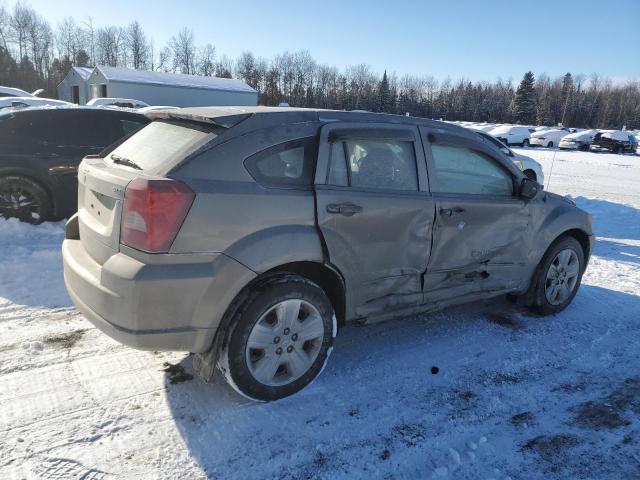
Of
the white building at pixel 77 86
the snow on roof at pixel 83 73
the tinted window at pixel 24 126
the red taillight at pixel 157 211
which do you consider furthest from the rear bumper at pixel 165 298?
the snow on roof at pixel 83 73

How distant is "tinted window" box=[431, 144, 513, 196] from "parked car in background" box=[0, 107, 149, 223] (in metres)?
5.26

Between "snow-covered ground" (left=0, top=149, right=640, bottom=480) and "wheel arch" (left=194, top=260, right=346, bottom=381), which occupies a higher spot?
"wheel arch" (left=194, top=260, right=346, bottom=381)

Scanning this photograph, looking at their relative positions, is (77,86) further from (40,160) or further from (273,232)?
(273,232)

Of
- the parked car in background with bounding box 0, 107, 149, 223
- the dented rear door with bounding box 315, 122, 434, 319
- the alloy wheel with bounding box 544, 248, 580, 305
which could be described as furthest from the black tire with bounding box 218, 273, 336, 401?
the parked car in background with bounding box 0, 107, 149, 223

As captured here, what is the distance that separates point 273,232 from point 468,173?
195 cm

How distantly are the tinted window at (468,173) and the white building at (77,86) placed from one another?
50.2 m

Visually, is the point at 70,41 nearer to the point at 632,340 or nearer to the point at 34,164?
the point at 34,164

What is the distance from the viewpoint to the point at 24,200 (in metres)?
6.73

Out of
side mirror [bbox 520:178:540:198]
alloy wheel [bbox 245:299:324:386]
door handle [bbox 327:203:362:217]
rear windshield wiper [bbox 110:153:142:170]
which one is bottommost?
alloy wheel [bbox 245:299:324:386]

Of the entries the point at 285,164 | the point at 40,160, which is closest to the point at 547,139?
the point at 40,160

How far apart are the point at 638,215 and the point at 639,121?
93685mm

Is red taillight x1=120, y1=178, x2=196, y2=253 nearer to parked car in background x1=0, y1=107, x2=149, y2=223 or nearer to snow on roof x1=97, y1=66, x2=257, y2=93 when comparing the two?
parked car in background x1=0, y1=107, x2=149, y2=223

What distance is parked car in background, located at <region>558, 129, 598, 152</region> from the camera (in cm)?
3657

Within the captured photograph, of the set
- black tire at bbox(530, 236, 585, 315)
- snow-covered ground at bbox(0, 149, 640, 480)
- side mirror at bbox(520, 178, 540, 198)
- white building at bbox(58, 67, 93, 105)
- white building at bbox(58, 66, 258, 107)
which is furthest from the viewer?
white building at bbox(58, 67, 93, 105)
